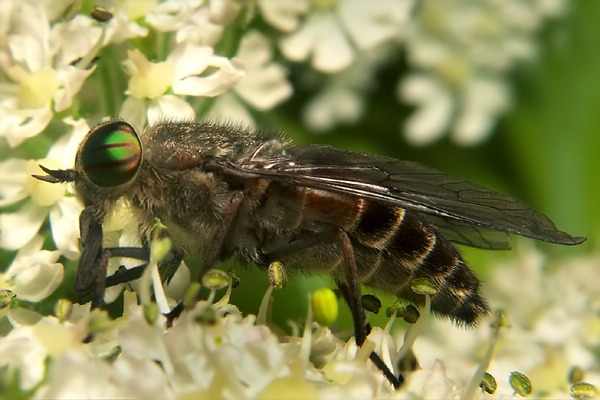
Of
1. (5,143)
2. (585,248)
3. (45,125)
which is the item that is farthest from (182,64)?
(585,248)

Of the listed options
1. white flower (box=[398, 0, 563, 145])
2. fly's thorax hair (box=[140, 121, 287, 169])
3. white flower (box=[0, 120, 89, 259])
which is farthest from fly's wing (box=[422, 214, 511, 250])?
white flower (box=[398, 0, 563, 145])

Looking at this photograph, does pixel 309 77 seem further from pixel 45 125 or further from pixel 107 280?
pixel 107 280

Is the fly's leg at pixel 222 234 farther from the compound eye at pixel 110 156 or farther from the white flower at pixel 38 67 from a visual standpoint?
the white flower at pixel 38 67

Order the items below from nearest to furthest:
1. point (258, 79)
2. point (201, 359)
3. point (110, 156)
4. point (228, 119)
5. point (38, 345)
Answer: point (201, 359), point (38, 345), point (110, 156), point (228, 119), point (258, 79)

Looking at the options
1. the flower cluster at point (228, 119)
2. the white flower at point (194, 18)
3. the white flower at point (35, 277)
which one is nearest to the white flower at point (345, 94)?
the flower cluster at point (228, 119)

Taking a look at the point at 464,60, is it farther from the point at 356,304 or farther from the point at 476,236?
the point at 356,304

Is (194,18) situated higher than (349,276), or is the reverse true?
(194,18)

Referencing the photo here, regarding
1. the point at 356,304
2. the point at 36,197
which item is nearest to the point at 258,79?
A: the point at 36,197
